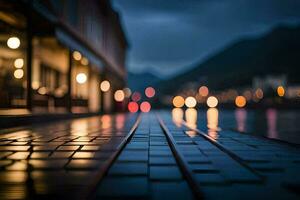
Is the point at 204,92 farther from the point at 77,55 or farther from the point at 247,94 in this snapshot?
the point at 77,55

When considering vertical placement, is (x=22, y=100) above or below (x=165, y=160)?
above

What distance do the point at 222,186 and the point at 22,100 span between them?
12.0 metres

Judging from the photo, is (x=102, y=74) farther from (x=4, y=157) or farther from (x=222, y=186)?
(x=222, y=186)

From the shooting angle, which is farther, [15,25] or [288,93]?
[288,93]

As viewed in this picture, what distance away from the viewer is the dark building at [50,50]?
12.5 metres

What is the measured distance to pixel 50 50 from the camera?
22109 mm

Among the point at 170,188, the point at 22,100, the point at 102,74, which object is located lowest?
the point at 170,188

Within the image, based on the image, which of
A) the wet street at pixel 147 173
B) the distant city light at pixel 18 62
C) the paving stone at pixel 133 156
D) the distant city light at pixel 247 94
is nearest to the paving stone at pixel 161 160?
the wet street at pixel 147 173

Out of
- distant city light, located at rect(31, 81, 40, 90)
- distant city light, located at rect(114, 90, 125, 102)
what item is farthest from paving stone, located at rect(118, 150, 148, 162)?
distant city light, located at rect(114, 90, 125, 102)

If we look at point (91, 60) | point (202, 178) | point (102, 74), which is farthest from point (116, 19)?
point (202, 178)

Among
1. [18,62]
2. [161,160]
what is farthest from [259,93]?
[161,160]

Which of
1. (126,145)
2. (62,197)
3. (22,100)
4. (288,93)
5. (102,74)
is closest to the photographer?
(62,197)

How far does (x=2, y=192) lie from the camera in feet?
→ 11.2

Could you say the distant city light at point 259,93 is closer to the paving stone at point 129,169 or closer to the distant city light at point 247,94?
the distant city light at point 247,94
